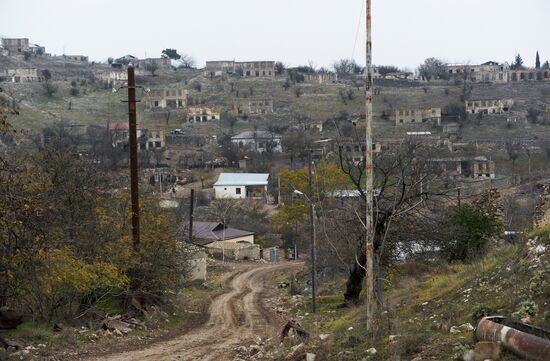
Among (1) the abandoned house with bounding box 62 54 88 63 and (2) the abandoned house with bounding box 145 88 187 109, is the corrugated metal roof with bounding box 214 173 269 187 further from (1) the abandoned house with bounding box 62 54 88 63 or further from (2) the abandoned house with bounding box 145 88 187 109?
(1) the abandoned house with bounding box 62 54 88 63

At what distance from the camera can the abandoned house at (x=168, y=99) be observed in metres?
131

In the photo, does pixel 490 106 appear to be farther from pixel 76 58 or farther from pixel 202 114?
pixel 76 58

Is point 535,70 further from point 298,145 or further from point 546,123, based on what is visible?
point 298,145

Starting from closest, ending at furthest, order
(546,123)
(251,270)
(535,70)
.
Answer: (251,270) → (546,123) → (535,70)

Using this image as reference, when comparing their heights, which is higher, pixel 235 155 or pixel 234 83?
pixel 234 83

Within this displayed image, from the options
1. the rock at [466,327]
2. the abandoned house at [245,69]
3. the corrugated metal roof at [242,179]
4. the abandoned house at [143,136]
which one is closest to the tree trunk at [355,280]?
the rock at [466,327]

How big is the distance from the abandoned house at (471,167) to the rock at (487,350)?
228 feet

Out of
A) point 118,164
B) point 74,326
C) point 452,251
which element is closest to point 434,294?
point 74,326

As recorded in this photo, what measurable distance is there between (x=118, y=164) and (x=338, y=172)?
2846 centimetres

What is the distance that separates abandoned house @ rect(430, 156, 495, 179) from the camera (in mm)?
78938

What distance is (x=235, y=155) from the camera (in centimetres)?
9225

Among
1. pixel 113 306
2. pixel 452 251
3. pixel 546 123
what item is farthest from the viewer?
pixel 546 123

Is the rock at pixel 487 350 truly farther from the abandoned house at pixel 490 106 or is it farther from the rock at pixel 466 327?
the abandoned house at pixel 490 106

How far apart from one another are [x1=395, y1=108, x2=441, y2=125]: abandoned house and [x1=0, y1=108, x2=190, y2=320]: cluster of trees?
89.3 metres
